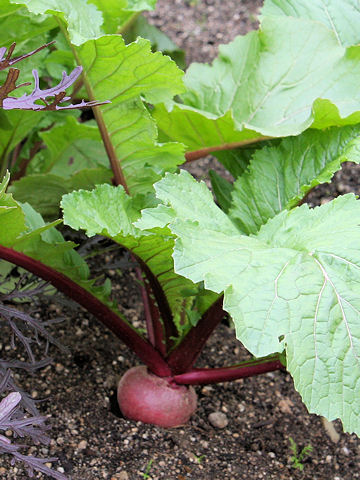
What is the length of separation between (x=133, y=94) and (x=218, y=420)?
37.2 inches

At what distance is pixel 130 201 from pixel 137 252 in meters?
0.17

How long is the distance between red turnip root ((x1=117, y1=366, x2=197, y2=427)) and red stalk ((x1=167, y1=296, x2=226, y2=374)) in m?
0.06

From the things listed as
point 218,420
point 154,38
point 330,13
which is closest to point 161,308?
point 218,420

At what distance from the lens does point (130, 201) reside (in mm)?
1584

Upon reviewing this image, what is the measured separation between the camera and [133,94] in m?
1.60

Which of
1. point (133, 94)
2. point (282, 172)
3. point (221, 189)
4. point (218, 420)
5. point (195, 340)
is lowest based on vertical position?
point (218, 420)

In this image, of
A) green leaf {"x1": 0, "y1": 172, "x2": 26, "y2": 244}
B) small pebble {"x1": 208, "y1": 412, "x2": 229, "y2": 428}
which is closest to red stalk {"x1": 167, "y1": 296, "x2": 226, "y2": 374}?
small pebble {"x1": 208, "y1": 412, "x2": 229, "y2": 428}

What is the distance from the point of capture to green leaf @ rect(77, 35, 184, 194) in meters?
1.49

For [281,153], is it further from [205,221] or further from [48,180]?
[48,180]

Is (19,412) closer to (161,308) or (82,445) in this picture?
(82,445)

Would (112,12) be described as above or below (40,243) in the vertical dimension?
above

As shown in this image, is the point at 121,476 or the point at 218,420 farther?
the point at 218,420

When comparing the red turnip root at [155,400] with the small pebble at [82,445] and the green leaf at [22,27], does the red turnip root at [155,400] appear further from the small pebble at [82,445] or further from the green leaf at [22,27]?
the green leaf at [22,27]

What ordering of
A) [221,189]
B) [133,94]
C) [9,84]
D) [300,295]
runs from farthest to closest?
1. [221,189]
2. [133,94]
3. [300,295]
4. [9,84]
